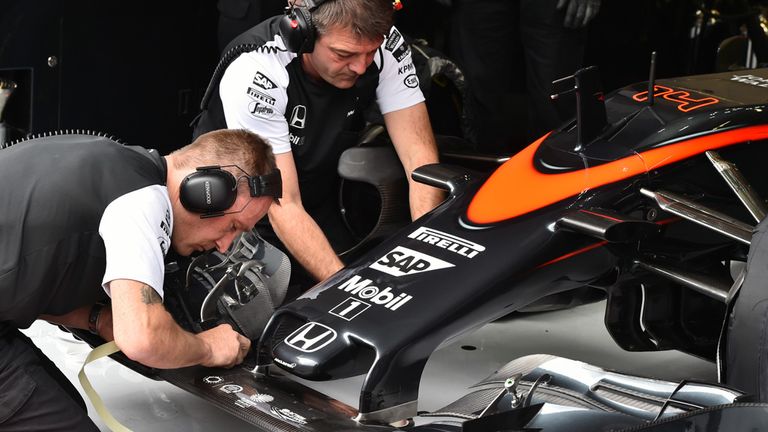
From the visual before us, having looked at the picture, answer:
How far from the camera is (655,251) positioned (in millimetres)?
3010

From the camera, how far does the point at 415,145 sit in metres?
3.76

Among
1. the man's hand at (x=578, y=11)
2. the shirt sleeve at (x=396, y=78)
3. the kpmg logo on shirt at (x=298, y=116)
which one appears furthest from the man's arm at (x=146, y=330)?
the man's hand at (x=578, y=11)

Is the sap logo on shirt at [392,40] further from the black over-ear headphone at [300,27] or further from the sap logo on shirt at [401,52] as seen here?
the black over-ear headphone at [300,27]

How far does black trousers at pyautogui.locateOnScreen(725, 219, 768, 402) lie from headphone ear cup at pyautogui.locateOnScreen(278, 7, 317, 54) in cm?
143

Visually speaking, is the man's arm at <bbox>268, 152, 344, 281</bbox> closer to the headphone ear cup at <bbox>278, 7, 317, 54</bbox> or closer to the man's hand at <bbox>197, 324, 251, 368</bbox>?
the headphone ear cup at <bbox>278, 7, 317, 54</bbox>

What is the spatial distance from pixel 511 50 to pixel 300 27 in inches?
68.1

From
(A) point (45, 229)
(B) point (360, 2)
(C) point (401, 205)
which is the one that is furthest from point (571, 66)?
(A) point (45, 229)

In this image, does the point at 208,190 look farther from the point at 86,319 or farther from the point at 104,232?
the point at 86,319

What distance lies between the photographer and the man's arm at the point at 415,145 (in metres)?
3.70

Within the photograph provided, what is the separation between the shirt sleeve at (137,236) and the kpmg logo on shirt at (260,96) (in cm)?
107

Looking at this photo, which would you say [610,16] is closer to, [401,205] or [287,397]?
[401,205]

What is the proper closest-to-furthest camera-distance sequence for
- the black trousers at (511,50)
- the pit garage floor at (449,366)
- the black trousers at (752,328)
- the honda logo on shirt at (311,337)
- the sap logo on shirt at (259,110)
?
1. the black trousers at (752,328)
2. the honda logo on shirt at (311,337)
3. the pit garage floor at (449,366)
4. the sap logo on shirt at (259,110)
5. the black trousers at (511,50)

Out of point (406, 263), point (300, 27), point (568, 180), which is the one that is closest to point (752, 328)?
point (568, 180)

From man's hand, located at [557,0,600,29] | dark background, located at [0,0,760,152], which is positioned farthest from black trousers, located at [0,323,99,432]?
Result: man's hand, located at [557,0,600,29]
